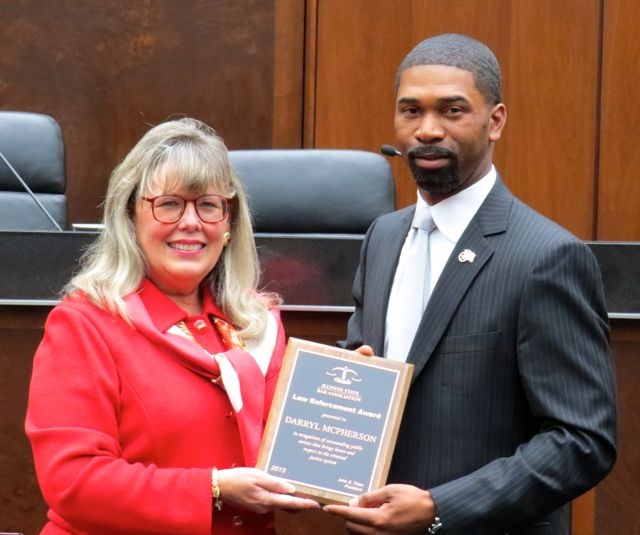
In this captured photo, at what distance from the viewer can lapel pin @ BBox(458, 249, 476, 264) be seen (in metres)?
1.71

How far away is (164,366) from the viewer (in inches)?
71.1

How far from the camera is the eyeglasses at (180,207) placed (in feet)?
6.07

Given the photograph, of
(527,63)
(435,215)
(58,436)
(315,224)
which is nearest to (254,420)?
(58,436)

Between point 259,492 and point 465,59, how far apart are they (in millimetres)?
707

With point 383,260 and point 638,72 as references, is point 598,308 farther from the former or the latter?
point 638,72

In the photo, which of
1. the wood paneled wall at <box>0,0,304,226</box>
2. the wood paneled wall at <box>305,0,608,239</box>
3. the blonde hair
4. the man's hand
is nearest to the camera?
the man's hand

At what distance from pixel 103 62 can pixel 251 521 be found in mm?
3060

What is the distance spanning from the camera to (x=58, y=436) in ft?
5.57

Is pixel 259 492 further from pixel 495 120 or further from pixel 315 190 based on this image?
pixel 315 190

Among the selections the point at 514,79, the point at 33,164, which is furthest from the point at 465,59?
the point at 514,79

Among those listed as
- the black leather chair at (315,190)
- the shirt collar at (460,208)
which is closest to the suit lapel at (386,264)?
the shirt collar at (460,208)

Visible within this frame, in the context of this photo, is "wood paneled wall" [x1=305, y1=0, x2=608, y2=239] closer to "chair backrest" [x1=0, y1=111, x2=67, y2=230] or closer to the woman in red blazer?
"chair backrest" [x1=0, y1=111, x2=67, y2=230]

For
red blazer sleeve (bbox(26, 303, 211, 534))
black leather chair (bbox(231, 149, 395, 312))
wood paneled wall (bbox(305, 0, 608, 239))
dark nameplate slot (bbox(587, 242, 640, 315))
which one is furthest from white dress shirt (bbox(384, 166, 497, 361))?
wood paneled wall (bbox(305, 0, 608, 239))

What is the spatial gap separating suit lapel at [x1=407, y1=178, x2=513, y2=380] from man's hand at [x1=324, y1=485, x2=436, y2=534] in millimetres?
180
